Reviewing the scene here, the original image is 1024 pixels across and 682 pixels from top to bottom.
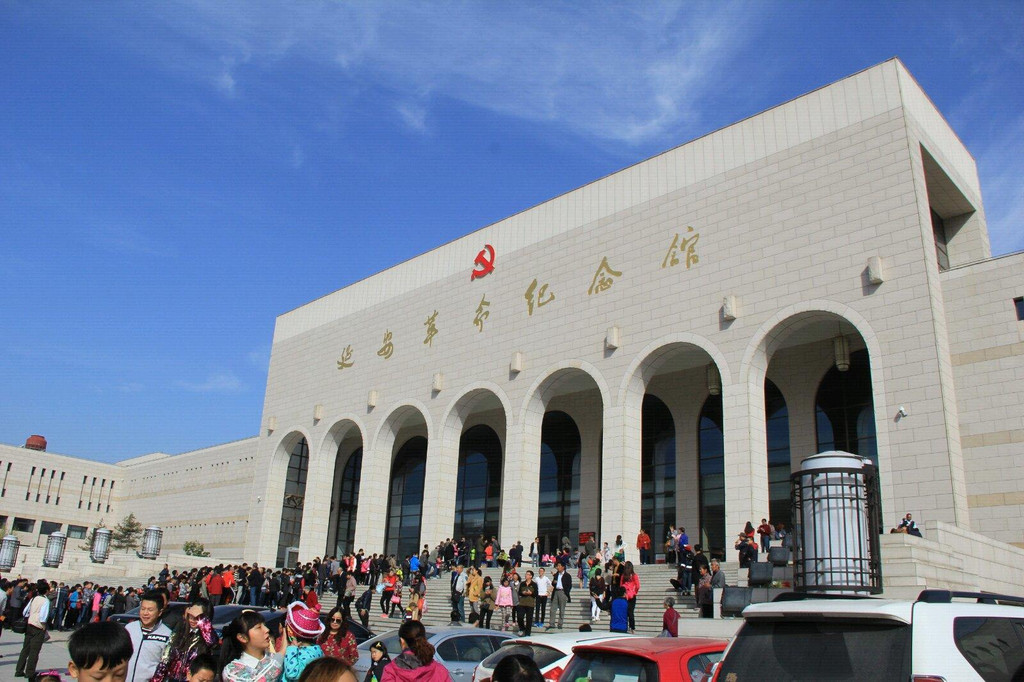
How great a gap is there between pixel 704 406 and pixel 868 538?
14783mm

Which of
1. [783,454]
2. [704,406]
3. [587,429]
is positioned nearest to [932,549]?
[783,454]

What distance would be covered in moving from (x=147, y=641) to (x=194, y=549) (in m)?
40.1

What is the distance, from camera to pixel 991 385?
19312 mm

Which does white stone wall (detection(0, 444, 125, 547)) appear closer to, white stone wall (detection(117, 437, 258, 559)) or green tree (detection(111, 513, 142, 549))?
green tree (detection(111, 513, 142, 549))

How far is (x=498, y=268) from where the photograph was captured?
1145 inches

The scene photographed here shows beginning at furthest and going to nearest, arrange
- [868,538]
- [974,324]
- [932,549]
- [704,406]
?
[704,406]
[974,324]
[932,549]
[868,538]

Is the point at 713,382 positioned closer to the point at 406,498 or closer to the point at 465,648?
the point at 465,648

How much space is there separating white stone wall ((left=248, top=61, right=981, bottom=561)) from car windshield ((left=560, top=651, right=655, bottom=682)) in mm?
13504

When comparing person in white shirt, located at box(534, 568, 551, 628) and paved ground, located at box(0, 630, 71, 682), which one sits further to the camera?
person in white shirt, located at box(534, 568, 551, 628)

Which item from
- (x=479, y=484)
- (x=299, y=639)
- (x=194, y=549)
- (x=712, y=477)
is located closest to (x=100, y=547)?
(x=194, y=549)

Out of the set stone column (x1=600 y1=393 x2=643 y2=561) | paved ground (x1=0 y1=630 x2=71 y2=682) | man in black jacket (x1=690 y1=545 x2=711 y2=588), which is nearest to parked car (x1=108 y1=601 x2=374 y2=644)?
paved ground (x1=0 y1=630 x2=71 y2=682)

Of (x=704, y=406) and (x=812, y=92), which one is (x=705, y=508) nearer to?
(x=704, y=406)

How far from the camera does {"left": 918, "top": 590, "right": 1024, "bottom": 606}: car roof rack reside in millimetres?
4227

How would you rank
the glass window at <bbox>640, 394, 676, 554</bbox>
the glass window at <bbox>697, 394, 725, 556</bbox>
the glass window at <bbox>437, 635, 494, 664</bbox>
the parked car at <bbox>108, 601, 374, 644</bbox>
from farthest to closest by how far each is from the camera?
1. the glass window at <bbox>640, 394, 676, 554</bbox>
2. the glass window at <bbox>697, 394, 725, 556</bbox>
3. the parked car at <bbox>108, 601, 374, 644</bbox>
4. the glass window at <bbox>437, 635, 494, 664</bbox>
